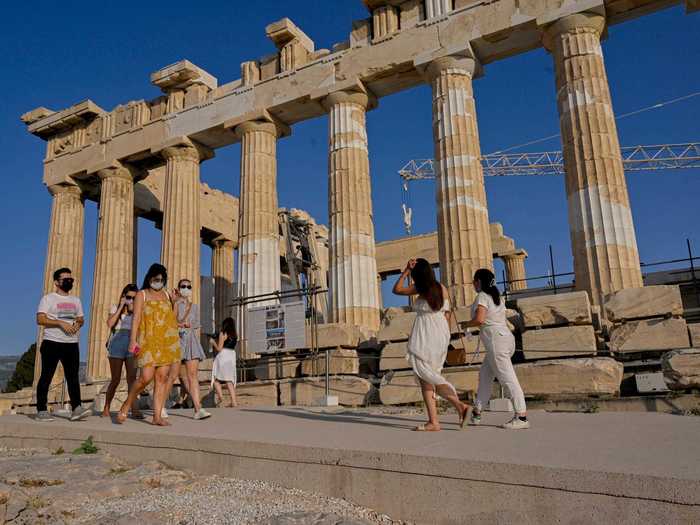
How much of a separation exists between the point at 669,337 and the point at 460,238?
577cm

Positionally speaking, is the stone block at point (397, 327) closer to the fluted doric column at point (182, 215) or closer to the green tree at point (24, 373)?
the fluted doric column at point (182, 215)

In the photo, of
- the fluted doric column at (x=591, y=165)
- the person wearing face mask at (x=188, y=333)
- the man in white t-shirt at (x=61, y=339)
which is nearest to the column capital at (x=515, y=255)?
the fluted doric column at (x=591, y=165)

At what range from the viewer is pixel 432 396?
22.0 ft

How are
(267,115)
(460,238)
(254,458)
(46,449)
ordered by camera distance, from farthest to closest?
(267,115)
(460,238)
(46,449)
(254,458)

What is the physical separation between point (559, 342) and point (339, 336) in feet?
18.1

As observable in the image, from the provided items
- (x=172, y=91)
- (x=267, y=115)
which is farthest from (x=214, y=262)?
(x=267, y=115)

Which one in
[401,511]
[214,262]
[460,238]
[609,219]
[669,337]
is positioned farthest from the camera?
[214,262]

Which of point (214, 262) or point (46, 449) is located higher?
point (214, 262)

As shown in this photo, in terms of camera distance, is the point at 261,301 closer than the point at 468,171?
No

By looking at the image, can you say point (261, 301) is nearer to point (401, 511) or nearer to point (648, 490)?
point (401, 511)

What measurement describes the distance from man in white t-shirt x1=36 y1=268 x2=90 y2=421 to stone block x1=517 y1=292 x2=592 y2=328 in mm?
7829

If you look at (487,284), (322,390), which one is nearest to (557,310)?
(487,284)

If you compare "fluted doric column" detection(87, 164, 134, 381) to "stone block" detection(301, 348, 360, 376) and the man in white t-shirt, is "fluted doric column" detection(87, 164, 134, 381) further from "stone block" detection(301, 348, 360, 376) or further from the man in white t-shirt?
the man in white t-shirt

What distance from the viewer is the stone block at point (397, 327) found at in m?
13.5
